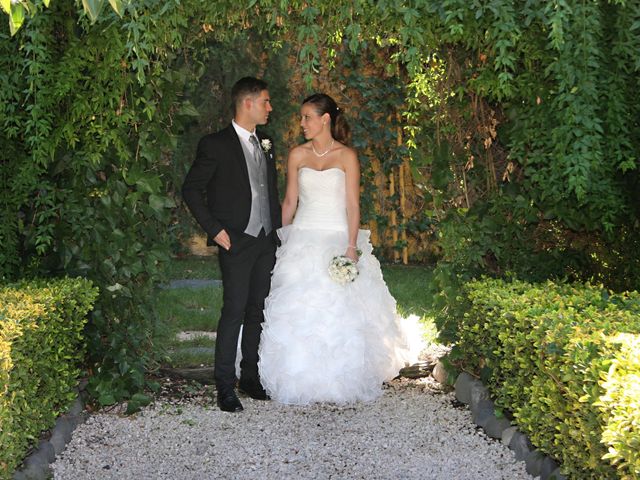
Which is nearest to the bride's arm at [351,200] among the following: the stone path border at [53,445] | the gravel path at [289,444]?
the gravel path at [289,444]

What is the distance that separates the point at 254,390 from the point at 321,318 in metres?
0.64

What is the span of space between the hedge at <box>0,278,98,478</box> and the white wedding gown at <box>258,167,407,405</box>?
123cm

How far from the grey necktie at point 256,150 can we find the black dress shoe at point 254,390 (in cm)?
144

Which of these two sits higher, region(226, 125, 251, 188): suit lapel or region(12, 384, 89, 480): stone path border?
region(226, 125, 251, 188): suit lapel

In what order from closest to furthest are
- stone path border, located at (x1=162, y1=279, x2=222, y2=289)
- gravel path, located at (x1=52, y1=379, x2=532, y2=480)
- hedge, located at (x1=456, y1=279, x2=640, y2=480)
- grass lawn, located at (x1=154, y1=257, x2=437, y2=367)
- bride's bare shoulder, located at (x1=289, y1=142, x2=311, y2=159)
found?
hedge, located at (x1=456, y1=279, x2=640, y2=480) < gravel path, located at (x1=52, y1=379, x2=532, y2=480) < bride's bare shoulder, located at (x1=289, y1=142, x2=311, y2=159) < grass lawn, located at (x1=154, y1=257, x2=437, y2=367) < stone path border, located at (x1=162, y1=279, x2=222, y2=289)

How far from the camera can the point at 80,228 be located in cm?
543

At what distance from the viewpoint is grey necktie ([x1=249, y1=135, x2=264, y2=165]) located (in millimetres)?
5676

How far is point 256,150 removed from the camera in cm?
569

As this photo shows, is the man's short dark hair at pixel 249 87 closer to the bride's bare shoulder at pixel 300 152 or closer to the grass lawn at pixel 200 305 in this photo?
the bride's bare shoulder at pixel 300 152

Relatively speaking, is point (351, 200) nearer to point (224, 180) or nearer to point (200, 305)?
point (224, 180)

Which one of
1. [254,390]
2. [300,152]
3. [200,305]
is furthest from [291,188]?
[200,305]

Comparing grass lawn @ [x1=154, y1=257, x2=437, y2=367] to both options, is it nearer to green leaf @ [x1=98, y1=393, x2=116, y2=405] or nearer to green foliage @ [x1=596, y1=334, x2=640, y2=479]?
green leaf @ [x1=98, y1=393, x2=116, y2=405]

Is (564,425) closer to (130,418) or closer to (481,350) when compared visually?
(481,350)

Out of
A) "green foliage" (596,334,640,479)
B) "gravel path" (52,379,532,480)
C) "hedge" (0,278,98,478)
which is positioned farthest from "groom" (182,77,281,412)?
"green foliage" (596,334,640,479)
